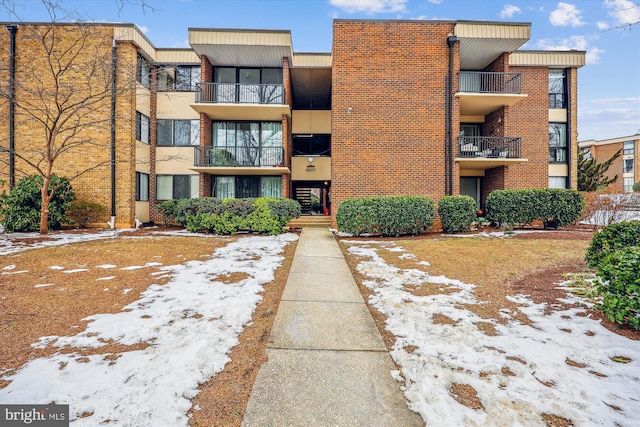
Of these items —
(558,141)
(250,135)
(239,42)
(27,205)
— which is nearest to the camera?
(27,205)

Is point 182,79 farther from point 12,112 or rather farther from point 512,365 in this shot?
point 512,365

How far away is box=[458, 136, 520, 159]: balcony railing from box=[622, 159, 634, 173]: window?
1672 inches

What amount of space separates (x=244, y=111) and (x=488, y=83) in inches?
467

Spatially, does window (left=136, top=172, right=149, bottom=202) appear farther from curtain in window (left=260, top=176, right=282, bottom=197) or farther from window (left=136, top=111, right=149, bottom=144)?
curtain in window (left=260, top=176, right=282, bottom=197)

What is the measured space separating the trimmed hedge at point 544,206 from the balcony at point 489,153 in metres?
2.54

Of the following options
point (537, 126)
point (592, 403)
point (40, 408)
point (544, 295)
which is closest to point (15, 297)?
point (40, 408)

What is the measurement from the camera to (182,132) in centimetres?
1489

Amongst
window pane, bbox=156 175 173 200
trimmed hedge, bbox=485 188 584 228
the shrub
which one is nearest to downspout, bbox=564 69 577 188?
trimmed hedge, bbox=485 188 584 228

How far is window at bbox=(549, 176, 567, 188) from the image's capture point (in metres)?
15.3

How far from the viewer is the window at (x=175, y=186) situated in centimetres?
1487

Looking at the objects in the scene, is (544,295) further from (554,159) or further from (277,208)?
(554,159)

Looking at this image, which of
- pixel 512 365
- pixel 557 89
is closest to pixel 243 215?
pixel 512 365

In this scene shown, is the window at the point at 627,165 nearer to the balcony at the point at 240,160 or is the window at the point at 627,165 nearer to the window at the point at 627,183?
the window at the point at 627,183

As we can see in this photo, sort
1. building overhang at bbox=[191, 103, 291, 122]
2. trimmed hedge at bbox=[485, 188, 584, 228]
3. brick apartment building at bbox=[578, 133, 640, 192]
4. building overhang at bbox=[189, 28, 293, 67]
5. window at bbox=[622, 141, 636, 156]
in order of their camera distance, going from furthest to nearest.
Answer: window at bbox=[622, 141, 636, 156] < brick apartment building at bbox=[578, 133, 640, 192] < building overhang at bbox=[191, 103, 291, 122] < building overhang at bbox=[189, 28, 293, 67] < trimmed hedge at bbox=[485, 188, 584, 228]
